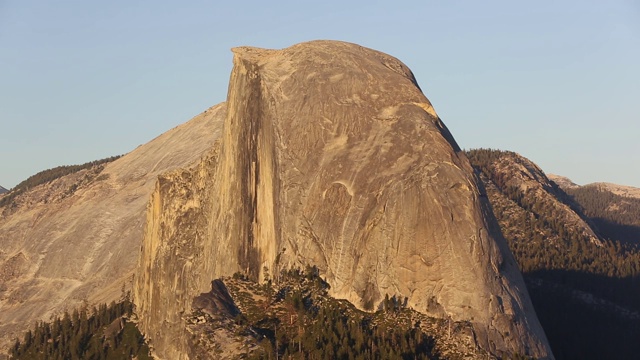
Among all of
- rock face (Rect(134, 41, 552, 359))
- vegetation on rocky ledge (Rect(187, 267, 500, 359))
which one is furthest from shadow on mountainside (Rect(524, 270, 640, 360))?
vegetation on rocky ledge (Rect(187, 267, 500, 359))

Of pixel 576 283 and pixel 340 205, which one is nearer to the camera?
pixel 340 205

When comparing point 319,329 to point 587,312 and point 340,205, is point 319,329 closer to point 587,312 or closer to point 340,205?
point 340,205

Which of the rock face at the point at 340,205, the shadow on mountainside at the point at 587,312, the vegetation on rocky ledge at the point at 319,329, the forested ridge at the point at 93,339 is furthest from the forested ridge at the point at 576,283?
the forested ridge at the point at 93,339

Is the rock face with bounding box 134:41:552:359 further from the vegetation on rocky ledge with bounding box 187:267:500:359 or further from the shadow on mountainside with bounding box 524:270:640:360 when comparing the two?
the shadow on mountainside with bounding box 524:270:640:360

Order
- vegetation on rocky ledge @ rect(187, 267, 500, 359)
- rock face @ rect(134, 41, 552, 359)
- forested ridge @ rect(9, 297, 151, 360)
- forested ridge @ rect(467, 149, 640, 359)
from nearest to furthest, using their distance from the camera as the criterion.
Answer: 1. vegetation on rocky ledge @ rect(187, 267, 500, 359)
2. rock face @ rect(134, 41, 552, 359)
3. forested ridge @ rect(9, 297, 151, 360)
4. forested ridge @ rect(467, 149, 640, 359)

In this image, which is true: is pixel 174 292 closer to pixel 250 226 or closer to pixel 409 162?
pixel 250 226

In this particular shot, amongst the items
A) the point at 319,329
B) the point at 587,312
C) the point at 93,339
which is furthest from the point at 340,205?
the point at 587,312

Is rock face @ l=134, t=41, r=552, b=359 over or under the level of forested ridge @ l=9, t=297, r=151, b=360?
over
